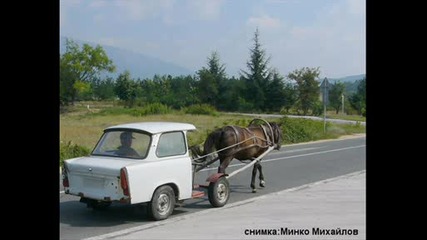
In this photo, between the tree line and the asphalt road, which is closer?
the asphalt road

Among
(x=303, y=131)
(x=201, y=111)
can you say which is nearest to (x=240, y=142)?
(x=303, y=131)

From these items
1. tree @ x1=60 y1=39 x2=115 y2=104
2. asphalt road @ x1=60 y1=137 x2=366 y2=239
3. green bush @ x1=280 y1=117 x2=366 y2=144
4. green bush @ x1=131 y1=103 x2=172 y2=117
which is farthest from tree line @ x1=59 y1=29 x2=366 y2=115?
asphalt road @ x1=60 y1=137 x2=366 y2=239

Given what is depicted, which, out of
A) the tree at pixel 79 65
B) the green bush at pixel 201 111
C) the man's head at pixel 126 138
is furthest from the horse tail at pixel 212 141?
the tree at pixel 79 65

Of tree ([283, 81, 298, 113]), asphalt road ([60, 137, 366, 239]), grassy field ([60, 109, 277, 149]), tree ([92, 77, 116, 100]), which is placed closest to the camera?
asphalt road ([60, 137, 366, 239])

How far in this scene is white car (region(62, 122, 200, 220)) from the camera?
28.1 feet

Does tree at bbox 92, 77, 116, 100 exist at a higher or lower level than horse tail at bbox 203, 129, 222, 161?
higher

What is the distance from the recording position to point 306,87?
57.3 metres

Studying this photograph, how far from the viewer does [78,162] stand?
29.8 ft

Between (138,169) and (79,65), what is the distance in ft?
193

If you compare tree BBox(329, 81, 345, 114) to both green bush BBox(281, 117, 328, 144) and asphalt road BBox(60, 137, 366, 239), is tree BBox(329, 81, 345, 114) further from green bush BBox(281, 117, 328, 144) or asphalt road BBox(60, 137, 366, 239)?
asphalt road BBox(60, 137, 366, 239)

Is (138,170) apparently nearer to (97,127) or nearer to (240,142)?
(240,142)
